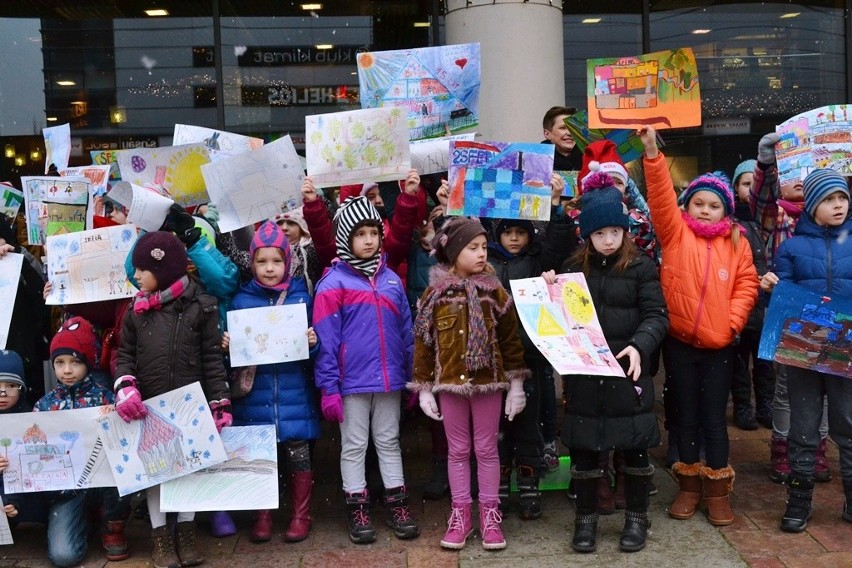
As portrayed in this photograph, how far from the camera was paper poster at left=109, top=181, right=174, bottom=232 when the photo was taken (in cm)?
502

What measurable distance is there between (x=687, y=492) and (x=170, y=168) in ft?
11.7

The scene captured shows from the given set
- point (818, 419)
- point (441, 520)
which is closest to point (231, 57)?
point (441, 520)

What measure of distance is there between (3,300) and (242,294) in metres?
1.47

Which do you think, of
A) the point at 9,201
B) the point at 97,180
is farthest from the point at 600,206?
the point at 9,201

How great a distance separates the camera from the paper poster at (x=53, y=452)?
194 inches

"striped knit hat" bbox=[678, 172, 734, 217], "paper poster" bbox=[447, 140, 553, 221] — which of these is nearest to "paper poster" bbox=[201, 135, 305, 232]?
"paper poster" bbox=[447, 140, 553, 221]

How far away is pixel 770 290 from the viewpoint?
5.20m

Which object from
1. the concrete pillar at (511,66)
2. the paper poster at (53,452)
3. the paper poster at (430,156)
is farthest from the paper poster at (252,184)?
the concrete pillar at (511,66)

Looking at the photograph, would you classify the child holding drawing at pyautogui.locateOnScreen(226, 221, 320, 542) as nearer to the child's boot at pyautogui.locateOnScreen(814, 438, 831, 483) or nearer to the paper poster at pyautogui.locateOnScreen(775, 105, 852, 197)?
the paper poster at pyautogui.locateOnScreen(775, 105, 852, 197)

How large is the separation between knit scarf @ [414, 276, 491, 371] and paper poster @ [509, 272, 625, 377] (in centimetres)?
21

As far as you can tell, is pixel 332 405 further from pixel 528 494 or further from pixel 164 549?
pixel 528 494

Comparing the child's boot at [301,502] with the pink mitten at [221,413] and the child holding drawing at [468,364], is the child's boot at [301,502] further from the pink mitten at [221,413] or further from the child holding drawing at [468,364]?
the child holding drawing at [468,364]

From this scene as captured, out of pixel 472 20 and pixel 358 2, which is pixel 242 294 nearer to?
pixel 472 20

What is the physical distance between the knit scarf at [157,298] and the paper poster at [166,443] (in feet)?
1.57
